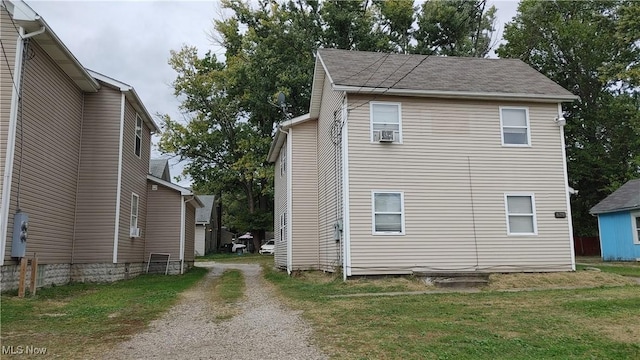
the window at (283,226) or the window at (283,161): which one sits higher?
the window at (283,161)

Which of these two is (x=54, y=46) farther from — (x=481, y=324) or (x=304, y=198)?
(x=481, y=324)

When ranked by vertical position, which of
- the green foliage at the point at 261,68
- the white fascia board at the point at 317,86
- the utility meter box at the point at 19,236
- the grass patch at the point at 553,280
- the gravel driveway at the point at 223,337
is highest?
the green foliage at the point at 261,68

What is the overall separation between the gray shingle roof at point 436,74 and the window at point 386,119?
555 millimetres

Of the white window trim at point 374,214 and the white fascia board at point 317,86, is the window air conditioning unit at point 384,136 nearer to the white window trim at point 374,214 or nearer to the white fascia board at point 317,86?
the white window trim at point 374,214

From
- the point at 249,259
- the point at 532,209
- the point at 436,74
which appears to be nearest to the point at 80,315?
the point at 436,74

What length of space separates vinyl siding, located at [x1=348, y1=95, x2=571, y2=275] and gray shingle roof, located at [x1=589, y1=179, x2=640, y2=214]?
10169 millimetres

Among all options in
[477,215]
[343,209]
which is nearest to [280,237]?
[343,209]

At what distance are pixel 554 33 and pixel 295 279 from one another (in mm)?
27925

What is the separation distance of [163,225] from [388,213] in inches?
354

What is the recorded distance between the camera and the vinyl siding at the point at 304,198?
16938 millimetres

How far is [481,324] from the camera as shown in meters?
7.27

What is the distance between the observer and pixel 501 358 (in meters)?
5.52

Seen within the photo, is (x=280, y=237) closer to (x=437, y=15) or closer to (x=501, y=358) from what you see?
(x=501, y=358)

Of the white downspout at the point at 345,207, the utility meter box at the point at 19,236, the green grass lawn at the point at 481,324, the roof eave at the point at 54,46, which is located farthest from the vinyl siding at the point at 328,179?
the utility meter box at the point at 19,236
